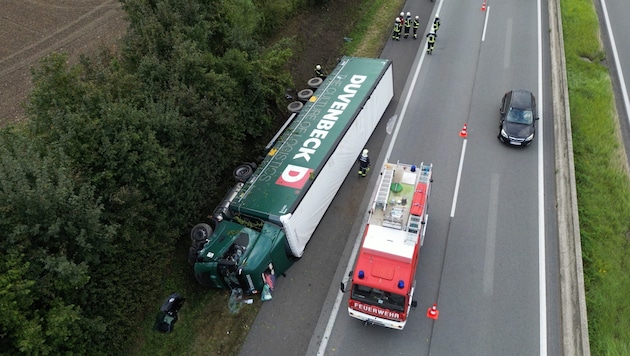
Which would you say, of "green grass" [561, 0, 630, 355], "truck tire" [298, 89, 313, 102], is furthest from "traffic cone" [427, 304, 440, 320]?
"truck tire" [298, 89, 313, 102]

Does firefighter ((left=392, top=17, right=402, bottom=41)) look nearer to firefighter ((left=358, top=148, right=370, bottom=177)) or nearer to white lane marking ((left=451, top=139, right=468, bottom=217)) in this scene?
white lane marking ((left=451, top=139, right=468, bottom=217))

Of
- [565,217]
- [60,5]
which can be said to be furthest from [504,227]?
[60,5]

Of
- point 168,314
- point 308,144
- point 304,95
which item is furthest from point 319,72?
point 168,314

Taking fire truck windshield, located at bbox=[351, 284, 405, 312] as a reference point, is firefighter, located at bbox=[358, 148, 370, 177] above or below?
above

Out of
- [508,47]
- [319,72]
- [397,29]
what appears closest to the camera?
[319,72]

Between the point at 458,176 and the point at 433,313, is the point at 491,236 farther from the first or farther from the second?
the point at 433,313

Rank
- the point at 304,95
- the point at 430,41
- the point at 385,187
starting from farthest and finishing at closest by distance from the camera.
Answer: the point at 430,41 < the point at 304,95 < the point at 385,187
